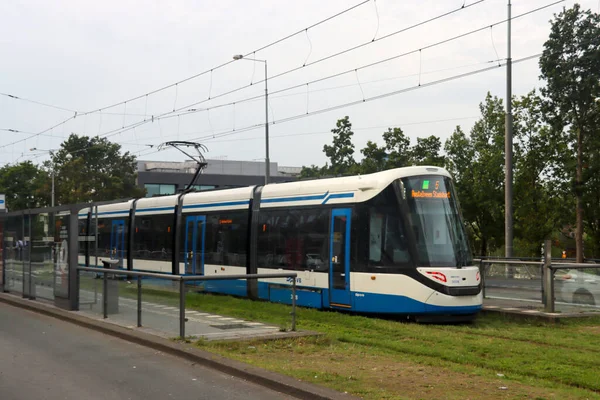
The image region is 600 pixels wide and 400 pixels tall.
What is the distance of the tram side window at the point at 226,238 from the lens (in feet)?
63.0

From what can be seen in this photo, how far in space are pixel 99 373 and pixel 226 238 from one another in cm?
1054

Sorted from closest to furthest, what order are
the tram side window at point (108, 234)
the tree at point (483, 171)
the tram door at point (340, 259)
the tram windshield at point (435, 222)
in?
the tram windshield at point (435, 222) < the tram door at point (340, 259) < the tram side window at point (108, 234) < the tree at point (483, 171)

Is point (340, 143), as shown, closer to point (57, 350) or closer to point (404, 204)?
point (404, 204)

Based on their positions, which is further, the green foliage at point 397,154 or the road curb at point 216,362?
the green foliage at point 397,154

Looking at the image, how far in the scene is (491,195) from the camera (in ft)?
133

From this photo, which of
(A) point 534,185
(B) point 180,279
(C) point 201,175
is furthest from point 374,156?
(C) point 201,175

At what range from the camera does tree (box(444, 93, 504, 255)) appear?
40719mm

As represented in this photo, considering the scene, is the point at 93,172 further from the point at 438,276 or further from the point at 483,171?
the point at 438,276

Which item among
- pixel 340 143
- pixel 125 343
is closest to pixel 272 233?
pixel 125 343

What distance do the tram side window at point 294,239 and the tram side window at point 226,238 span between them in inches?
30.8

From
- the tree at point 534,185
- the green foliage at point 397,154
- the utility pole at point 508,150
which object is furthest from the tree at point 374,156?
the utility pole at point 508,150

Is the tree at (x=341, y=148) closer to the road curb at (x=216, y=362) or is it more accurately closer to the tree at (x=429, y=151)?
the tree at (x=429, y=151)

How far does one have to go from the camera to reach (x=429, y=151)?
44312 millimetres

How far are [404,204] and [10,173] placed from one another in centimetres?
5746
